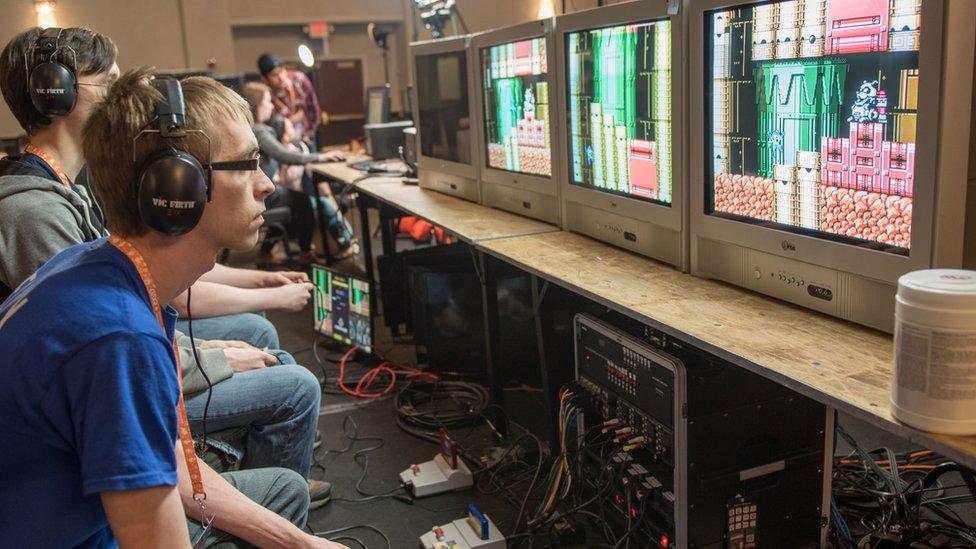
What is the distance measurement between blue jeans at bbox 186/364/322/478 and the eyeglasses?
2.74 feet

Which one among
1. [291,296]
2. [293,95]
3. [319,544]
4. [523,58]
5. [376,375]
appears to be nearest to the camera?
[319,544]

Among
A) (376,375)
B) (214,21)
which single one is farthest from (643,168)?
(214,21)

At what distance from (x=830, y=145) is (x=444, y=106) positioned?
2.11m

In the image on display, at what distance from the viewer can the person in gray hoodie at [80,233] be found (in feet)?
5.86

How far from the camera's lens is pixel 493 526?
218 centimetres

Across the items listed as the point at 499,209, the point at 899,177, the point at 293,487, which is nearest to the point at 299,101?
the point at 499,209

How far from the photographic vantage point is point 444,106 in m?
3.41

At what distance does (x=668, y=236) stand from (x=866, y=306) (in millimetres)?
617

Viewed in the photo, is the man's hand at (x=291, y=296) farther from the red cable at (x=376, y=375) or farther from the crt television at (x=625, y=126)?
the red cable at (x=376, y=375)

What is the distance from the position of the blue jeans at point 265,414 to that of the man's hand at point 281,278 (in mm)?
391

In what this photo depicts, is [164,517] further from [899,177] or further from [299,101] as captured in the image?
[299,101]


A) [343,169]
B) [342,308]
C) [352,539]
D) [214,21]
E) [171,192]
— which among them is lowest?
[352,539]

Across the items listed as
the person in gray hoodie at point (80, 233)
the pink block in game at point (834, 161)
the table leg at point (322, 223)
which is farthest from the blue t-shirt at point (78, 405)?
the table leg at point (322, 223)

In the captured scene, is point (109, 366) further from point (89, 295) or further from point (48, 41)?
point (48, 41)
